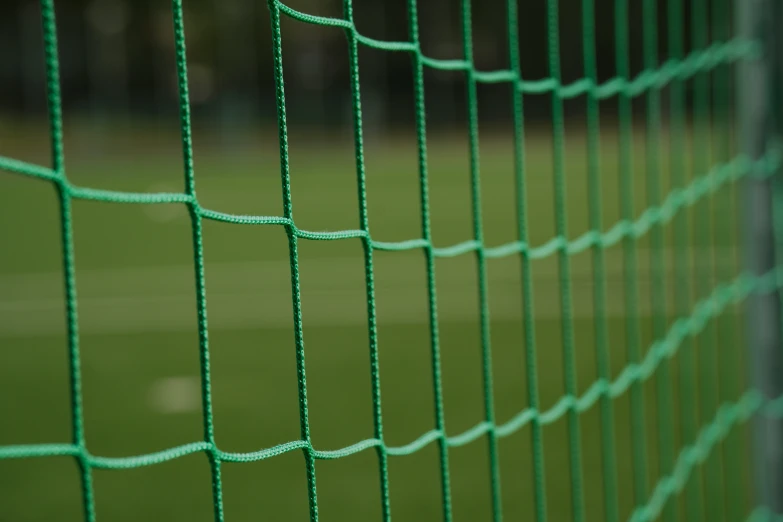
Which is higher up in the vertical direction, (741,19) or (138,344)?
(741,19)

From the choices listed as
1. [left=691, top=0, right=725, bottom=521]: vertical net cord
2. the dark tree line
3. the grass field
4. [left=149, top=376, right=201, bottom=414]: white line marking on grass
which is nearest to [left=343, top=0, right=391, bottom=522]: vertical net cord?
[left=691, top=0, right=725, bottom=521]: vertical net cord

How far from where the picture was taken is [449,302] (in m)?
4.52

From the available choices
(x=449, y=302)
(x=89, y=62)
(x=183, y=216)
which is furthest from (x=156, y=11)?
(x=449, y=302)

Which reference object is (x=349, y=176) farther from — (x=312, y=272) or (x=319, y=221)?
(x=312, y=272)

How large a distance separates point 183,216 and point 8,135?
6391 mm

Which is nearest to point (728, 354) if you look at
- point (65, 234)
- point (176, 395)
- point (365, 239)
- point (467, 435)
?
point (176, 395)

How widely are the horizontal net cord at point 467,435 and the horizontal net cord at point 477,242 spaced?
15cm

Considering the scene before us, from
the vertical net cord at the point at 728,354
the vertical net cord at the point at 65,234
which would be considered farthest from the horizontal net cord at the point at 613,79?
the vertical net cord at the point at 65,234

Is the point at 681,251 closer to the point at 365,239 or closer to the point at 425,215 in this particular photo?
the point at 425,215

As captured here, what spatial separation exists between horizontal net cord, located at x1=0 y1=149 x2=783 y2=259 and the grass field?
37 cm

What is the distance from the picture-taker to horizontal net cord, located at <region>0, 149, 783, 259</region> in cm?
72

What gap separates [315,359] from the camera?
3.63 meters

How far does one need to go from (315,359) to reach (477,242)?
7.86 feet

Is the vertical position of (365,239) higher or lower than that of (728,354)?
higher
